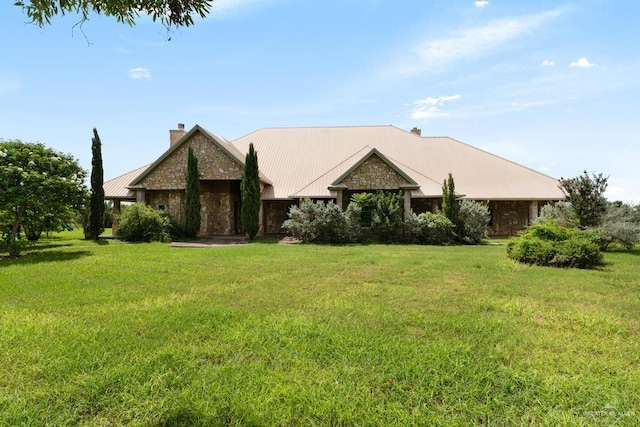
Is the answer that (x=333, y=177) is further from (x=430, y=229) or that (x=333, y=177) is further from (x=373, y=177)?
(x=430, y=229)

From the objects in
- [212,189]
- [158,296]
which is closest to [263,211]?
[212,189]

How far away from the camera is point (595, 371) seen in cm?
360

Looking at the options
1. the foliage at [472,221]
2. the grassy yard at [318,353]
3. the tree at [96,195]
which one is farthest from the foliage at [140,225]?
the foliage at [472,221]

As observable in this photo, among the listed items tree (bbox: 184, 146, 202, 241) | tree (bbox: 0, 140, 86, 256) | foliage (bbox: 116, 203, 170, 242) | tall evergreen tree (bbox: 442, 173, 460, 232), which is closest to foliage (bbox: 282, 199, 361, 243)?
tall evergreen tree (bbox: 442, 173, 460, 232)

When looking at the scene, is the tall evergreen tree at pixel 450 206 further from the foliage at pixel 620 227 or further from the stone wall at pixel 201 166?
the stone wall at pixel 201 166

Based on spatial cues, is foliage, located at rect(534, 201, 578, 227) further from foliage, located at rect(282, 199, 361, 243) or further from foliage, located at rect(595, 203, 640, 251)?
foliage, located at rect(282, 199, 361, 243)

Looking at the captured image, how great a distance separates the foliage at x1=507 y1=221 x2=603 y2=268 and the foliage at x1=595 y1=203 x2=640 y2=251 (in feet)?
13.0

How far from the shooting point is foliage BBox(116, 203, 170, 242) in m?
17.8

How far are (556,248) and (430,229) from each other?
293 inches

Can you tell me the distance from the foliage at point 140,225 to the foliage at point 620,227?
Result: 19.5 metres

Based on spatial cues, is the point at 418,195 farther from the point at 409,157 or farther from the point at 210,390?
the point at 210,390

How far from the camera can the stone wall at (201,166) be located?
2105 centimetres

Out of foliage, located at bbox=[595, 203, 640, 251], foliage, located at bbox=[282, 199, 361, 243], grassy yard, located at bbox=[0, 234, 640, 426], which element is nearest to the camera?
grassy yard, located at bbox=[0, 234, 640, 426]

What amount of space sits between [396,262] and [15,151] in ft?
42.3
